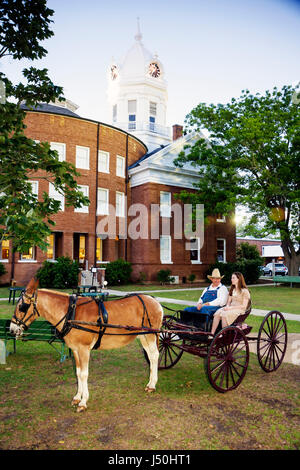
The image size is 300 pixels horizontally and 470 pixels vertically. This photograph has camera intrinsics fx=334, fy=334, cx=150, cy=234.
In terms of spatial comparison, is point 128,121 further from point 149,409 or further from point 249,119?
point 149,409

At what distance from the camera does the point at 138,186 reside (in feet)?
96.1

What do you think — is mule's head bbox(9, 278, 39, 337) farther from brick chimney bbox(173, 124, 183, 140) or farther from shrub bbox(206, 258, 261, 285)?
brick chimney bbox(173, 124, 183, 140)

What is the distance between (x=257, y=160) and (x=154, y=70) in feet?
74.6

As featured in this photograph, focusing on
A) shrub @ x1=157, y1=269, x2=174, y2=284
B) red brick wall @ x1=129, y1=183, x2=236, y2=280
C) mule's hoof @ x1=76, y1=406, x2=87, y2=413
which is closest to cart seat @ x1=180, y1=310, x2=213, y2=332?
mule's hoof @ x1=76, y1=406, x2=87, y2=413

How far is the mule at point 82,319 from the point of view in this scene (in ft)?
16.7

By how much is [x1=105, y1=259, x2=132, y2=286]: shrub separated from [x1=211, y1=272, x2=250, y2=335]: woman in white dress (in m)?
19.3

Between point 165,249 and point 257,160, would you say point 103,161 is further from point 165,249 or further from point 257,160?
point 257,160

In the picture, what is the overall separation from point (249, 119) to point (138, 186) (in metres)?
11.0

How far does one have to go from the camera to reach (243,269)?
102 feet

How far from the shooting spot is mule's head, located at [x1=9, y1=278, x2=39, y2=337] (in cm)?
512

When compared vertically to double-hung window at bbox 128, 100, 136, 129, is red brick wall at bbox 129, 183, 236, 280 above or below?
below

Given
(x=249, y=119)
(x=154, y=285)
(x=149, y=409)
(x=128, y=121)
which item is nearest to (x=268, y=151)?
(x=249, y=119)

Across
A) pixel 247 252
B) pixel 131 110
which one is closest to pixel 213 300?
pixel 247 252

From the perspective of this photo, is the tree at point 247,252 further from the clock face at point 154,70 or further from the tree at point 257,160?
the clock face at point 154,70
